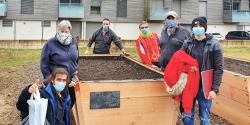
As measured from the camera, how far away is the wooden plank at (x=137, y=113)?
2.99 meters

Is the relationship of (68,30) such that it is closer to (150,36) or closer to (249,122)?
(150,36)

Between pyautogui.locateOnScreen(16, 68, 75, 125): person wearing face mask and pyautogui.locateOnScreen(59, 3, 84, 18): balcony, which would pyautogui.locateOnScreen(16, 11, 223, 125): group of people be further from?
pyautogui.locateOnScreen(59, 3, 84, 18): balcony

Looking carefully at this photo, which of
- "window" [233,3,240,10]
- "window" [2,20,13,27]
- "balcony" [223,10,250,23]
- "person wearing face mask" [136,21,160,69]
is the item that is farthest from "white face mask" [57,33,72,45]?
"window" [233,3,240,10]

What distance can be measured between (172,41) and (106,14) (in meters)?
22.8

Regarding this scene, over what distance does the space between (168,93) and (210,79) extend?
1.89 feet

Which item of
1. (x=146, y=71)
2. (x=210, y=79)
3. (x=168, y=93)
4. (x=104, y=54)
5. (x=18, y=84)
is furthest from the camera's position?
(x=18, y=84)

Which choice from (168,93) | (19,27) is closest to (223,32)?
(19,27)

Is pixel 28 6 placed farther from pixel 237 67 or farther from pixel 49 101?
pixel 49 101

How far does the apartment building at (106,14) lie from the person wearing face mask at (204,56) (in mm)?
22161

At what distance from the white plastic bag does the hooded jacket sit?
1.36 meters

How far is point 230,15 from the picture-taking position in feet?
95.2

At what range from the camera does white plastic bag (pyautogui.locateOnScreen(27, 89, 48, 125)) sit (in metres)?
2.40

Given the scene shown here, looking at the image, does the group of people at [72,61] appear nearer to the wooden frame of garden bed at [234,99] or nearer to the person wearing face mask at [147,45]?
the person wearing face mask at [147,45]

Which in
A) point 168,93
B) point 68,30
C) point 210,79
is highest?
point 68,30
